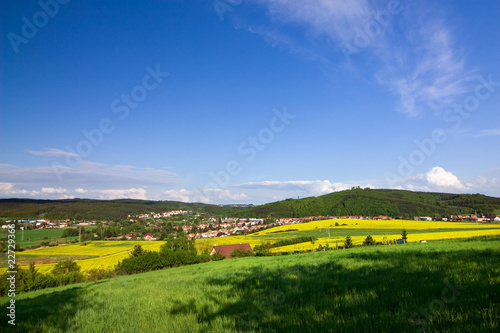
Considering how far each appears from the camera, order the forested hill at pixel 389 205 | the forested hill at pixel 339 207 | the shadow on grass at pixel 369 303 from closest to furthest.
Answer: the shadow on grass at pixel 369 303 < the forested hill at pixel 339 207 < the forested hill at pixel 389 205

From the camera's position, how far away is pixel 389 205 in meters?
142

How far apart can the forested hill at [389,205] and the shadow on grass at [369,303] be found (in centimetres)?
13265

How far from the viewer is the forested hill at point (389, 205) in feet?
401

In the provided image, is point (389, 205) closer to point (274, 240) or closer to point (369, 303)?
point (274, 240)

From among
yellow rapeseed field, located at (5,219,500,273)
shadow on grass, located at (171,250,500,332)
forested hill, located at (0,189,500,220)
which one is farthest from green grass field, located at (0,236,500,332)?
forested hill, located at (0,189,500,220)

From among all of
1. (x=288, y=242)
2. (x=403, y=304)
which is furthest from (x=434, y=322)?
(x=288, y=242)

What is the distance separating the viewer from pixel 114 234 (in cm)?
11388

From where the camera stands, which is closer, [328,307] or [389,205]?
[328,307]

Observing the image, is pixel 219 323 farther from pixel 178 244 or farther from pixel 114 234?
pixel 114 234

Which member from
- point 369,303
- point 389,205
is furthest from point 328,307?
point 389,205

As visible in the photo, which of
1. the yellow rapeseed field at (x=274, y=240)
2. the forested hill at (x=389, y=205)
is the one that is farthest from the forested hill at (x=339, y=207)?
the yellow rapeseed field at (x=274, y=240)

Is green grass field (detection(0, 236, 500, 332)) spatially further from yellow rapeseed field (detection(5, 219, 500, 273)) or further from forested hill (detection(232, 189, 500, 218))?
forested hill (detection(232, 189, 500, 218))

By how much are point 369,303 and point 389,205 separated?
Answer: 15934 centimetres

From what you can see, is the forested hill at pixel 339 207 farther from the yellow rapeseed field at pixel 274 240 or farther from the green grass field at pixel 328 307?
the green grass field at pixel 328 307
